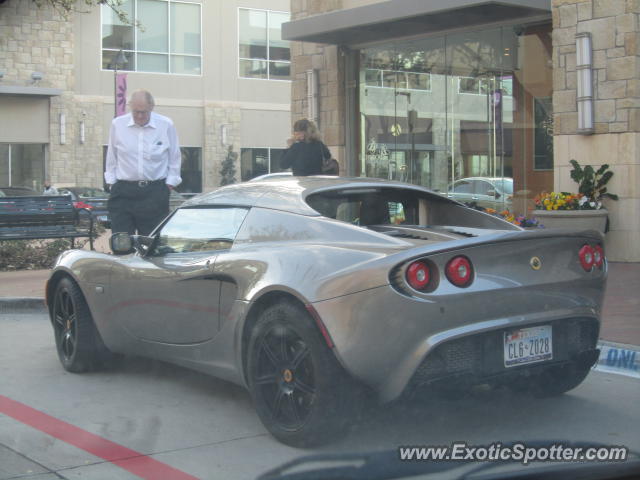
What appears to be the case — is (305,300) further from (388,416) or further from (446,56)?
(446,56)

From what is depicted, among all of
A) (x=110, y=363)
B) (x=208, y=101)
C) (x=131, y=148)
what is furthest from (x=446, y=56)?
(x=208, y=101)

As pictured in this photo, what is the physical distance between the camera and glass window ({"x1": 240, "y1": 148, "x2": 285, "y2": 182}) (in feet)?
125

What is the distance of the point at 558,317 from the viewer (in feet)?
15.1

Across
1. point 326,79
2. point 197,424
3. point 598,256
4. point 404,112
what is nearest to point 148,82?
point 326,79

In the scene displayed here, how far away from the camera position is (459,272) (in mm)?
4332

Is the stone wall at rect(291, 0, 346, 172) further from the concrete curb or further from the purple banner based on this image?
the purple banner

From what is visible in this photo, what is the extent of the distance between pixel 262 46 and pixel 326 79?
2243cm

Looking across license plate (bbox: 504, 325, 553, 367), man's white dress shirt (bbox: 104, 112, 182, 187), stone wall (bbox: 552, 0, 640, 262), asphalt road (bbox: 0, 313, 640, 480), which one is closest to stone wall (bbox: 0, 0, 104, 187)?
stone wall (bbox: 552, 0, 640, 262)

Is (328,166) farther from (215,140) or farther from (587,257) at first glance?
(215,140)

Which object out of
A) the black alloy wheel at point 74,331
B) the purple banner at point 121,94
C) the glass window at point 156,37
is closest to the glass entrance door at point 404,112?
the black alloy wheel at point 74,331

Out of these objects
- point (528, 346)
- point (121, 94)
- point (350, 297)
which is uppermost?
point (121, 94)

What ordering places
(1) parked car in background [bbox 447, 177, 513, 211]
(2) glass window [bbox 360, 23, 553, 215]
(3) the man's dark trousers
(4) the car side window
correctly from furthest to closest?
(1) parked car in background [bbox 447, 177, 513, 211]
(2) glass window [bbox 360, 23, 553, 215]
(3) the man's dark trousers
(4) the car side window

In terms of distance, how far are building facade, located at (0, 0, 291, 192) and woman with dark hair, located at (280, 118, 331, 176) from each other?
72.1 ft

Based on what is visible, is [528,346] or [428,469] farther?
[528,346]
